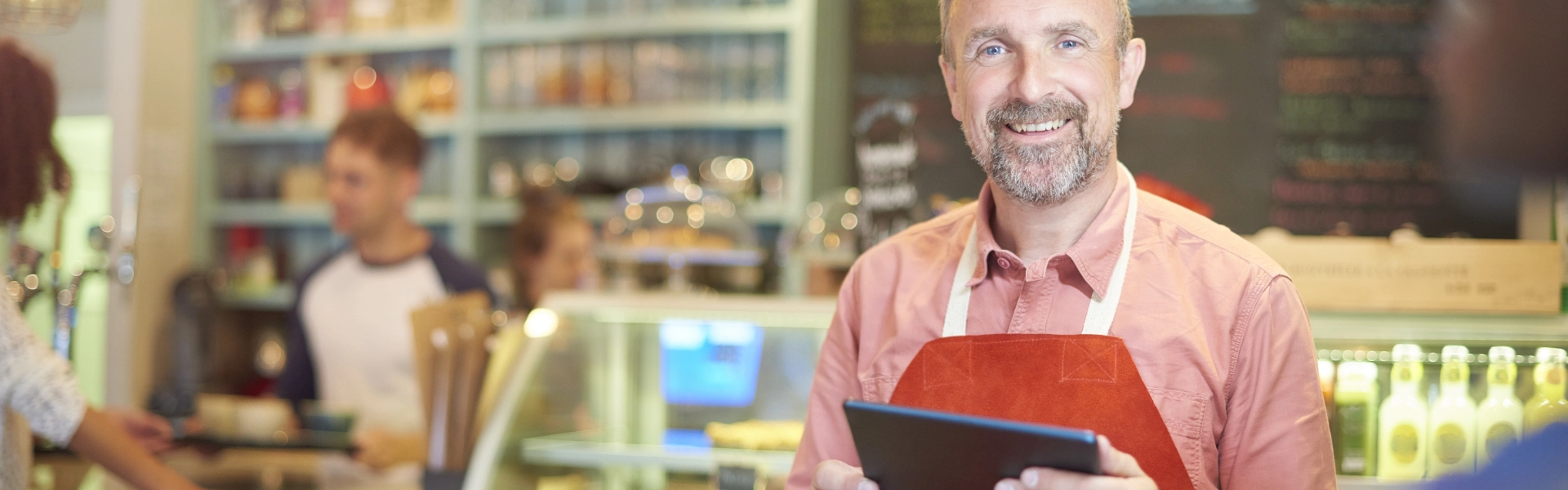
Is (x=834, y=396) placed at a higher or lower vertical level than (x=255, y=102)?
lower

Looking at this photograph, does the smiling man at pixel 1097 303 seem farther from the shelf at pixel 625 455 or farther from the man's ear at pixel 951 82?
the shelf at pixel 625 455

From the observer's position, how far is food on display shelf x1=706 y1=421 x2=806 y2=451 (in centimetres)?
246

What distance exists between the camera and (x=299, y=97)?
5348mm

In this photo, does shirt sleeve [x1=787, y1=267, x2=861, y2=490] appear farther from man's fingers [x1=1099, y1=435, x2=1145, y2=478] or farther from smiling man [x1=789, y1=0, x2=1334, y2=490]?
man's fingers [x1=1099, y1=435, x2=1145, y2=478]

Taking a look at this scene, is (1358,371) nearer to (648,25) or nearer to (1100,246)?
(1100,246)

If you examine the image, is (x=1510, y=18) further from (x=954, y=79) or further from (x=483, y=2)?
(x=483, y=2)

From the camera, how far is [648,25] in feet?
15.7

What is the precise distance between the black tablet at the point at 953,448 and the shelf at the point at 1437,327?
1.11 meters

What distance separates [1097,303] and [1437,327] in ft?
2.99

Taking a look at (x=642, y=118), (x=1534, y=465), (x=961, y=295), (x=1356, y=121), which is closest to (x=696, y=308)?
(x=961, y=295)

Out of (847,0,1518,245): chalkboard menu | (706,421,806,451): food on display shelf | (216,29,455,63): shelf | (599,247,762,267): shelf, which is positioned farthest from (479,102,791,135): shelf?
(706,421,806,451): food on display shelf

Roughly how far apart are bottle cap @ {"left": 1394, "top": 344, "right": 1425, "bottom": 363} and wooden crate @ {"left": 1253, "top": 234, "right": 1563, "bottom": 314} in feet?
0.21

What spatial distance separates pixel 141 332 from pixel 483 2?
1.83m

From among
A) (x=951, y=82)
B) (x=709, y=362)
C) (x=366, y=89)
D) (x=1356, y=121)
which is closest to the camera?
(x=951, y=82)
